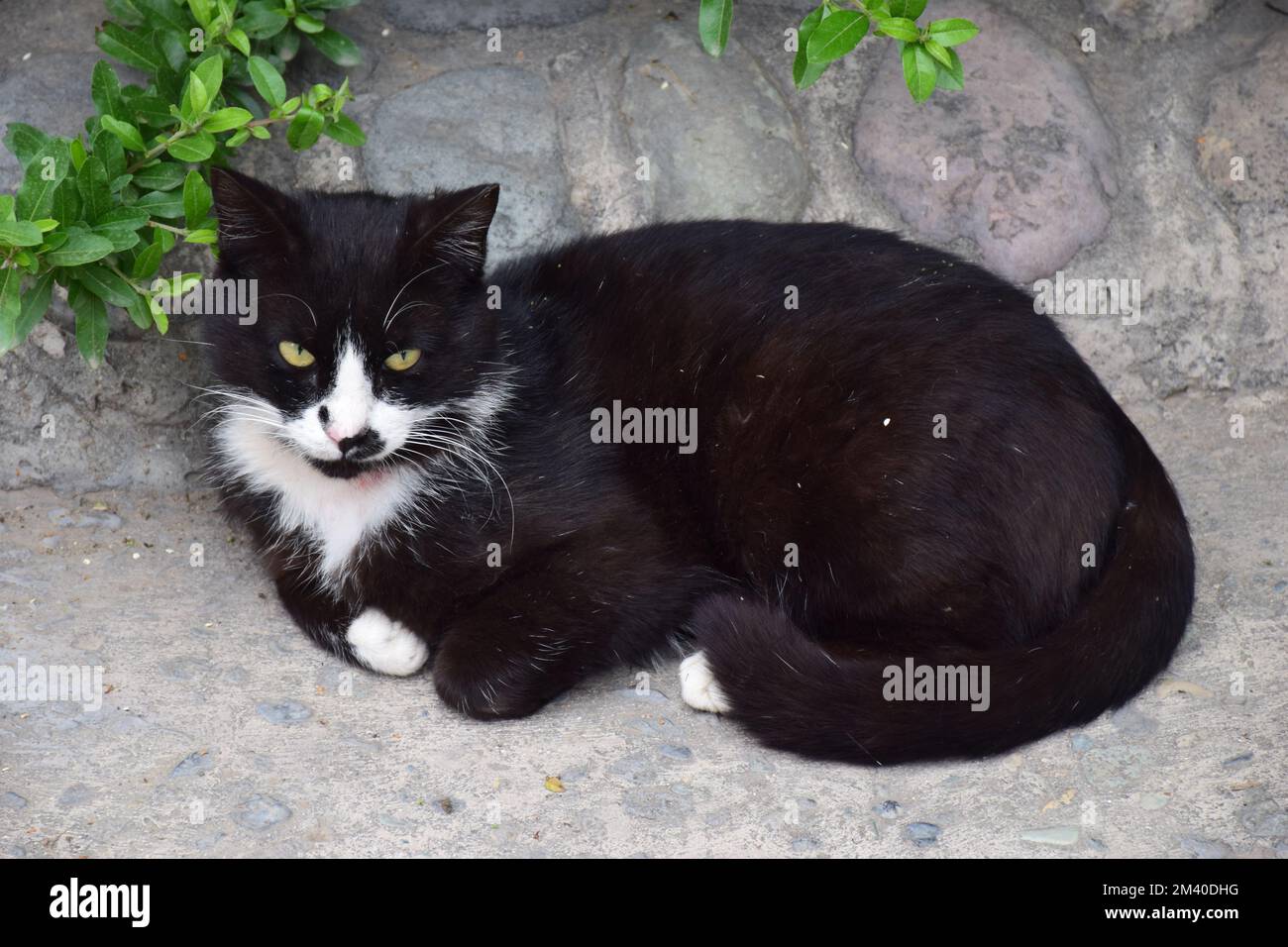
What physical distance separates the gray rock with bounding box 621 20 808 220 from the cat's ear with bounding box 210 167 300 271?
3.94 ft

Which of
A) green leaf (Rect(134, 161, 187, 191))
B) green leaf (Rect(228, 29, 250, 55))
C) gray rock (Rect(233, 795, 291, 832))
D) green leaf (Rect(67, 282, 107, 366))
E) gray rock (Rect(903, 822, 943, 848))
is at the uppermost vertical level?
green leaf (Rect(228, 29, 250, 55))

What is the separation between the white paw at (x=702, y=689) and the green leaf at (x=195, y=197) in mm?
1402

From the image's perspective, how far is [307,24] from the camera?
3381 millimetres

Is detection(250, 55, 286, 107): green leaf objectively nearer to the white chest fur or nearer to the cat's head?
the cat's head

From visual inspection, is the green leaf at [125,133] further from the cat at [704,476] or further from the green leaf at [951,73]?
the green leaf at [951,73]

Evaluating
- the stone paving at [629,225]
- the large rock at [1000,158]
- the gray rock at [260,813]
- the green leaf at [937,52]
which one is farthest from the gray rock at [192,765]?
the large rock at [1000,158]

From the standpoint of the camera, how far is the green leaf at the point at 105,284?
304 centimetres

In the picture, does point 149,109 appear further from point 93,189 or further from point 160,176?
point 93,189

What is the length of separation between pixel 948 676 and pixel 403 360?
121 cm

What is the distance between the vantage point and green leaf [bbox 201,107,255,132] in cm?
302

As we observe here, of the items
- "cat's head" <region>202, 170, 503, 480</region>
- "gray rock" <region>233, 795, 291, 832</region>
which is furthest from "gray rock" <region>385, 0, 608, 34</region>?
"gray rock" <region>233, 795, 291, 832</region>

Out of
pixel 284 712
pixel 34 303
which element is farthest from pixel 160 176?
pixel 284 712

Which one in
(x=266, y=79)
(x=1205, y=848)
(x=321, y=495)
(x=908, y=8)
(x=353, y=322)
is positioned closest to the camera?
(x=1205, y=848)
